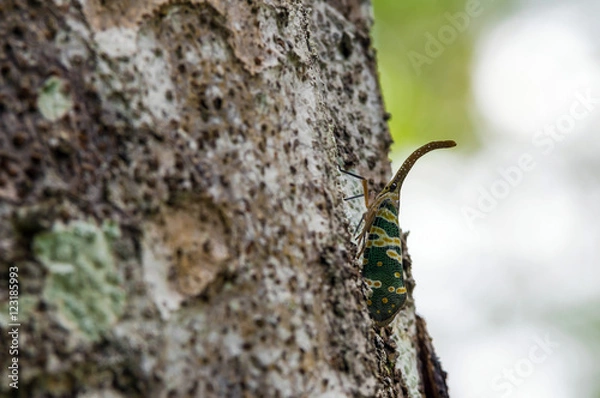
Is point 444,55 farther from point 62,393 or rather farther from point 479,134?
point 62,393

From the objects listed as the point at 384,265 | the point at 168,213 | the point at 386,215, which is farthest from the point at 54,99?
the point at 386,215

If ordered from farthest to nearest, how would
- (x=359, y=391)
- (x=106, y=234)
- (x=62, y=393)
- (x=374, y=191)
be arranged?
1. (x=374, y=191)
2. (x=359, y=391)
3. (x=106, y=234)
4. (x=62, y=393)

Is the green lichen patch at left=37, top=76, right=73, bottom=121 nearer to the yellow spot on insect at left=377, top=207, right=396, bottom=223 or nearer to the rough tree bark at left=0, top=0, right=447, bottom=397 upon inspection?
the rough tree bark at left=0, top=0, right=447, bottom=397

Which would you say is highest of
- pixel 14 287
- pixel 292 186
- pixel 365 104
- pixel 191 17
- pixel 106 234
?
pixel 365 104

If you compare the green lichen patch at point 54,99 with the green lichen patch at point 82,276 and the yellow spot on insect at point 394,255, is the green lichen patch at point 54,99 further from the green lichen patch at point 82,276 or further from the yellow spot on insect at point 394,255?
the yellow spot on insect at point 394,255

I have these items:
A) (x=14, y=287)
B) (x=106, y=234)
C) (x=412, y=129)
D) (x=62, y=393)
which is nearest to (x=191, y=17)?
(x=106, y=234)

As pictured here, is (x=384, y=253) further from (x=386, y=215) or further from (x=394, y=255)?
(x=386, y=215)
